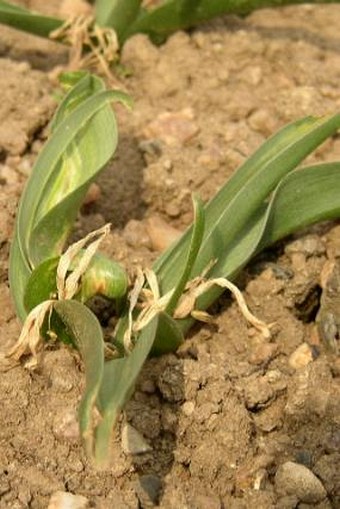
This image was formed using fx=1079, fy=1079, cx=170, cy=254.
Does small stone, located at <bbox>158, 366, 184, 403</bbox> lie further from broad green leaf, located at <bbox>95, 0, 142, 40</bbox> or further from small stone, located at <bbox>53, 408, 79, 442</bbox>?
broad green leaf, located at <bbox>95, 0, 142, 40</bbox>

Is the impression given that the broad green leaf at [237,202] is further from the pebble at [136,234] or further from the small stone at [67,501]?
the small stone at [67,501]

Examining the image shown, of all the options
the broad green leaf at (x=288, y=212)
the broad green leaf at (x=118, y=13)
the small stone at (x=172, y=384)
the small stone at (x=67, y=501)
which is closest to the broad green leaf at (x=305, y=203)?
the broad green leaf at (x=288, y=212)

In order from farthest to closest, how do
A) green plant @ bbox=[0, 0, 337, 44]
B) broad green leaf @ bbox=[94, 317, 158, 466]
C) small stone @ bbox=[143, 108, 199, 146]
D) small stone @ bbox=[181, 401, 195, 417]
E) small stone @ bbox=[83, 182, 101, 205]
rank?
1. green plant @ bbox=[0, 0, 337, 44]
2. small stone @ bbox=[143, 108, 199, 146]
3. small stone @ bbox=[83, 182, 101, 205]
4. small stone @ bbox=[181, 401, 195, 417]
5. broad green leaf @ bbox=[94, 317, 158, 466]

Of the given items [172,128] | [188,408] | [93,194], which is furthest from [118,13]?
[188,408]

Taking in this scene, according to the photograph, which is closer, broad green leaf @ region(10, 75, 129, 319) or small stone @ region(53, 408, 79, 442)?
small stone @ region(53, 408, 79, 442)

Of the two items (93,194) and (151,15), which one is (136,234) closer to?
(93,194)

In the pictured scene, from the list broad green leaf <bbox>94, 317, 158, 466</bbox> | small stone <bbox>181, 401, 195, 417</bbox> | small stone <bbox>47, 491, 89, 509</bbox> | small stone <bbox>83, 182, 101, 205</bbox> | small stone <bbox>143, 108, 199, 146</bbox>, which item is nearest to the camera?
broad green leaf <bbox>94, 317, 158, 466</bbox>

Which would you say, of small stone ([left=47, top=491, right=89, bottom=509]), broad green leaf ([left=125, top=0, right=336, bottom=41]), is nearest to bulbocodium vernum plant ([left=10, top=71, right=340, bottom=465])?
small stone ([left=47, top=491, right=89, bottom=509])

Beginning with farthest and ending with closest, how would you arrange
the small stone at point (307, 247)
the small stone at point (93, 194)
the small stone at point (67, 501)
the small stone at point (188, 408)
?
the small stone at point (93, 194)
the small stone at point (307, 247)
the small stone at point (188, 408)
the small stone at point (67, 501)
